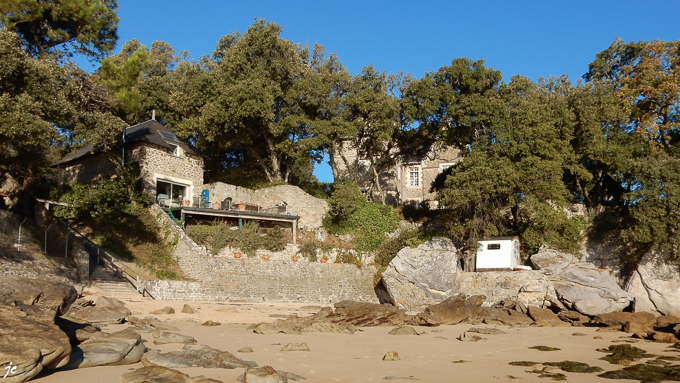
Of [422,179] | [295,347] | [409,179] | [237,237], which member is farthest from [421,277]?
[409,179]

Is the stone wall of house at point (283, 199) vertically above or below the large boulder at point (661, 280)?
above

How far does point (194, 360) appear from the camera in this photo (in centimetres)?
838

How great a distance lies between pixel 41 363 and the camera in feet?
21.7

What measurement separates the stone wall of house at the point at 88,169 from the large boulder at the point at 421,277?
15672 millimetres

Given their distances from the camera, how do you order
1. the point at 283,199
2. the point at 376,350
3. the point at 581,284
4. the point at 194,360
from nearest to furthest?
the point at 194,360 < the point at 376,350 < the point at 581,284 < the point at 283,199

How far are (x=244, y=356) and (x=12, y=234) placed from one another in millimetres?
12607

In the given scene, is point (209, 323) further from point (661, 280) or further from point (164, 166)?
point (661, 280)

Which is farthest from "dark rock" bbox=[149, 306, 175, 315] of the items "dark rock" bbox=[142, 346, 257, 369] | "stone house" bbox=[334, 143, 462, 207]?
"stone house" bbox=[334, 143, 462, 207]

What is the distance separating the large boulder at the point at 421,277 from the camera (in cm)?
2255

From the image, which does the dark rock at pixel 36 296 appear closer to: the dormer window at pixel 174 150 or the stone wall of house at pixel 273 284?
the stone wall of house at pixel 273 284

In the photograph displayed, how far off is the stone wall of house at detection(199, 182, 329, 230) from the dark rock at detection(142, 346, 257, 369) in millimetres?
18654

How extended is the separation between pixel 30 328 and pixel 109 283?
39.4 feet

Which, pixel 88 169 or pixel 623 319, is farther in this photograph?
pixel 88 169

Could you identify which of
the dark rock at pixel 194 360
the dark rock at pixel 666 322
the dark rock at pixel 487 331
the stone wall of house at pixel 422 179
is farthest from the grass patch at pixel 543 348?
the stone wall of house at pixel 422 179
